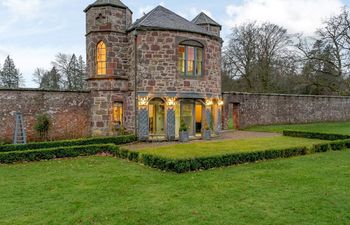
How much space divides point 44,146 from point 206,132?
8558mm

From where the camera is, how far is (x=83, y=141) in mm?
14867

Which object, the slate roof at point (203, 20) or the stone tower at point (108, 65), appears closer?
the stone tower at point (108, 65)

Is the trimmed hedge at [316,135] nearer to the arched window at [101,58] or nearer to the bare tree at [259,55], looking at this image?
the arched window at [101,58]

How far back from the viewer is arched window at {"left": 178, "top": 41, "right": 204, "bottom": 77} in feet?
59.0

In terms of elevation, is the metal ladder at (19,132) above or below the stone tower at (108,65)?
below

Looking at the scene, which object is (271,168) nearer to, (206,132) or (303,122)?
(206,132)

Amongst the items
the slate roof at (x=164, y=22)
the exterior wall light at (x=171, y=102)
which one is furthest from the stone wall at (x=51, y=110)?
the slate roof at (x=164, y=22)

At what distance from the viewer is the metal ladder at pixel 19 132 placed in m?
15.6

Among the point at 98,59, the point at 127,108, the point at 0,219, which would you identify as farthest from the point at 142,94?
the point at 0,219

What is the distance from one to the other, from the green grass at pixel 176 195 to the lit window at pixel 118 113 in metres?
7.15

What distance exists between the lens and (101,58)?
18.1 metres

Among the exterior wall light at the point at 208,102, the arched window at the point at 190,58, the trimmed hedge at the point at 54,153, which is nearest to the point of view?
the trimmed hedge at the point at 54,153

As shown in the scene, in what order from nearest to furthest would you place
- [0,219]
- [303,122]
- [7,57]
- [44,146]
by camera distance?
[0,219]
[44,146]
[303,122]
[7,57]

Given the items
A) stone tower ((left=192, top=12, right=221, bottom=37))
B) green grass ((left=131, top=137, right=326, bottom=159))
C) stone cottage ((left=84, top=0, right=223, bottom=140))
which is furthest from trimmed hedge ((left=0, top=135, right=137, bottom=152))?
stone tower ((left=192, top=12, right=221, bottom=37))
